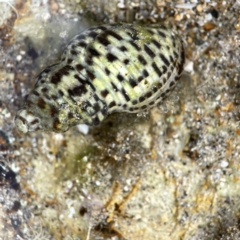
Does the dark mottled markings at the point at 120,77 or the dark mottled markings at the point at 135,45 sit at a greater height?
the dark mottled markings at the point at 135,45

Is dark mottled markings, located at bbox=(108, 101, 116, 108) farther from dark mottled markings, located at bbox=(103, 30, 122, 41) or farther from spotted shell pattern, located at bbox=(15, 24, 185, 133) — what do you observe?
dark mottled markings, located at bbox=(103, 30, 122, 41)

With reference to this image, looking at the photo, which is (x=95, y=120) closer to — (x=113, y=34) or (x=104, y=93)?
(x=104, y=93)

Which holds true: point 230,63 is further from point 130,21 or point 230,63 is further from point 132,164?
point 132,164

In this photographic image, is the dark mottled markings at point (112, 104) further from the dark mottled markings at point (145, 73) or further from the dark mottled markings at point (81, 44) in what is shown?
the dark mottled markings at point (81, 44)

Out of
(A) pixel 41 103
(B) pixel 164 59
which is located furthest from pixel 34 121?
(B) pixel 164 59

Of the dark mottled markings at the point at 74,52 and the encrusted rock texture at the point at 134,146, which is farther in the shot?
the encrusted rock texture at the point at 134,146

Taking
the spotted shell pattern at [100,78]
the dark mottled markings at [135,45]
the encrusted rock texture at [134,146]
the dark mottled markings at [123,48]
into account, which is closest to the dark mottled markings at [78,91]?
the spotted shell pattern at [100,78]
